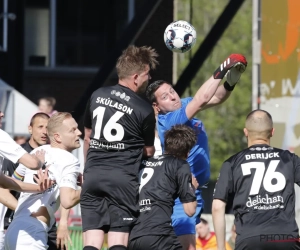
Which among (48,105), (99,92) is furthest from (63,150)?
(48,105)

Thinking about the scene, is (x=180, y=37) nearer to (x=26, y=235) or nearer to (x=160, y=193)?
(x=160, y=193)

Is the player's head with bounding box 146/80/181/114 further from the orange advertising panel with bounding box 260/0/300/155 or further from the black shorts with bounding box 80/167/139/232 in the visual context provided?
the orange advertising panel with bounding box 260/0/300/155

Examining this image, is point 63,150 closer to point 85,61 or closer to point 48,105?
point 48,105

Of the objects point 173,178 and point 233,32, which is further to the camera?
point 233,32

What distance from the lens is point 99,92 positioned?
327 inches

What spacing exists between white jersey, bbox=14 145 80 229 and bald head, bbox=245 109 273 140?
1.75m

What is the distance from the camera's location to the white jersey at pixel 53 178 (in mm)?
8652

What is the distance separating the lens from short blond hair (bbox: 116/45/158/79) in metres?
8.31

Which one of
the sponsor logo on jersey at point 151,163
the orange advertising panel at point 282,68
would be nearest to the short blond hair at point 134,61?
the sponsor logo on jersey at point 151,163

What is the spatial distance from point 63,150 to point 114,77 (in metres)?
15.0

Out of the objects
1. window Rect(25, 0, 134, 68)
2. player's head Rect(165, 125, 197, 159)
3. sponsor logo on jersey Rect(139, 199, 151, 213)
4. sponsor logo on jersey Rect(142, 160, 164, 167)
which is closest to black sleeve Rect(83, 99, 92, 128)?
sponsor logo on jersey Rect(142, 160, 164, 167)

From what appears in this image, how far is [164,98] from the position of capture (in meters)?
9.52

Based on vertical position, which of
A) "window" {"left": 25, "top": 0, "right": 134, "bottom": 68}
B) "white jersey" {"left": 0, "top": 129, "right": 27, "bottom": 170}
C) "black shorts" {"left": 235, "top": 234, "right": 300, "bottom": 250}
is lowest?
"black shorts" {"left": 235, "top": 234, "right": 300, "bottom": 250}

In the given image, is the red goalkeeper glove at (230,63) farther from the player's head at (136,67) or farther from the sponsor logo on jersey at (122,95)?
the sponsor logo on jersey at (122,95)
